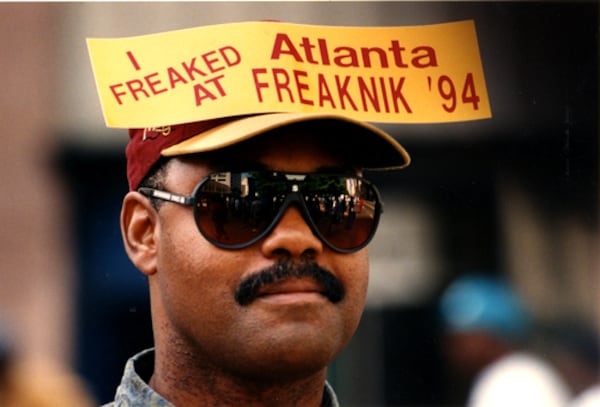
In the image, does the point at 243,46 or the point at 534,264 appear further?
the point at 534,264

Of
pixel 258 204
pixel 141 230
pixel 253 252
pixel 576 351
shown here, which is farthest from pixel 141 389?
pixel 576 351

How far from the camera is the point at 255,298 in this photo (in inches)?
103

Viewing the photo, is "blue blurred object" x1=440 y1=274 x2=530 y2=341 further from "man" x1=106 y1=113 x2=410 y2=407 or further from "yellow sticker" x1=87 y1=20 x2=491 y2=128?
"man" x1=106 y1=113 x2=410 y2=407

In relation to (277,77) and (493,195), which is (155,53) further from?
(493,195)

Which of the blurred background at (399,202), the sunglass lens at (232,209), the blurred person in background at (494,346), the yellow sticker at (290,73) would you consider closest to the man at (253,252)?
the sunglass lens at (232,209)

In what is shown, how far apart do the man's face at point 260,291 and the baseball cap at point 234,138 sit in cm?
7

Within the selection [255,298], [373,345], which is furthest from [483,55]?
[255,298]

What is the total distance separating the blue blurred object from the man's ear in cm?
247

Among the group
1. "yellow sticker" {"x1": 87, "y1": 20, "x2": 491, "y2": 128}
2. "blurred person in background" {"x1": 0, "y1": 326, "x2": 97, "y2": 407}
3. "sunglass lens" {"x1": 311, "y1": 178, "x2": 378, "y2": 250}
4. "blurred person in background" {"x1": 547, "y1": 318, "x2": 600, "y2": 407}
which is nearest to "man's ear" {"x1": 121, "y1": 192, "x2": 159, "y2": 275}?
"yellow sticker" {"x1": 87, "y1": 20, "x2": 491, "y2": 128}

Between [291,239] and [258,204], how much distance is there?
141 mm

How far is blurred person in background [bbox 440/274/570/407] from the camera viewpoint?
496 cm

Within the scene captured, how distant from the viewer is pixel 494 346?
5039 mm

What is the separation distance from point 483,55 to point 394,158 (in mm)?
1693

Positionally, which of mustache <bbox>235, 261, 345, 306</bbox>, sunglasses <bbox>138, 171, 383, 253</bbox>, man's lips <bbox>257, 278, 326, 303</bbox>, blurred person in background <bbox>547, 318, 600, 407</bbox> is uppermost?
sunglasses <bbox>138, 171, 383, 253</bbox>
